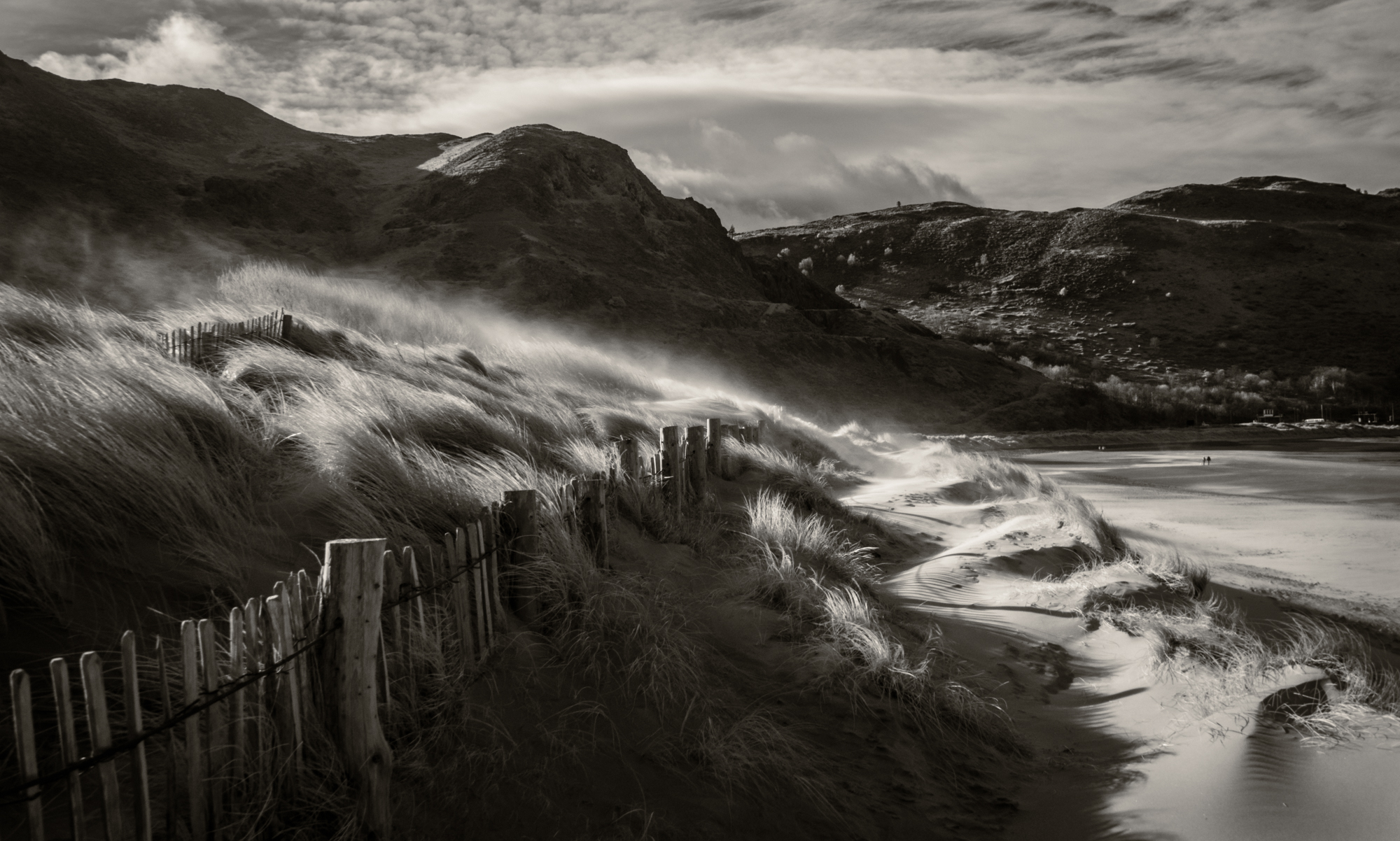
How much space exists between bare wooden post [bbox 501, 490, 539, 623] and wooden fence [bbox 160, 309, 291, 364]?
14.6 ft

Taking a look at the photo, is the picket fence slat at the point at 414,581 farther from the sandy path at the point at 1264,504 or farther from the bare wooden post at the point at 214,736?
the sandy path at the point at 1264,504

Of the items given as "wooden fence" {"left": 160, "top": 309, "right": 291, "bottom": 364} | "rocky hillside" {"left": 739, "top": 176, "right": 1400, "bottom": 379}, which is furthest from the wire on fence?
"rocky hillside" {"left": 739, "top": 176, "right": 1400, "bottom": 379}

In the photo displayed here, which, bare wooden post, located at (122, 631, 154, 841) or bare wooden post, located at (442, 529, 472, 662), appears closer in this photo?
bare wooden post, located at (122, 631, 154, 841)

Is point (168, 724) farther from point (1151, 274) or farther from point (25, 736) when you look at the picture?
point (1151, 274)

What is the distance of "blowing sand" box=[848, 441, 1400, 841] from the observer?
388 centimetres

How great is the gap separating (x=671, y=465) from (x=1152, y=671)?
3518 millimetres

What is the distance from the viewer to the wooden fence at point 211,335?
26.6 ft

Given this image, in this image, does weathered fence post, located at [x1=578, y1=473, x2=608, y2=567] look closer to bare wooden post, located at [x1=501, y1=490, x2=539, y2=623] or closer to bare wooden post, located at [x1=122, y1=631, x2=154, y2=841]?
bare wooden post, located at [x1=501, y1=490, x2=539, y2=623]

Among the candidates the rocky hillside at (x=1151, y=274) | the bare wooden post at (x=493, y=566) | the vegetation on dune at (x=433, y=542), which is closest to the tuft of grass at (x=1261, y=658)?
the vegetation on dune at (x=433, y=542)

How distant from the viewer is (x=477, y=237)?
98.3ft

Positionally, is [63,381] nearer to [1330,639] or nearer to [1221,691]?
[1221,691]

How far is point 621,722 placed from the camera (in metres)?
3.86

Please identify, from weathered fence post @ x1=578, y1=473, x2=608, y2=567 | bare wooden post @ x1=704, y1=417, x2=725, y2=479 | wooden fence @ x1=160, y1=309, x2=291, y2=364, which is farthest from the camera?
bare wooden post @ x1=704, y1=417, x2=725, y2=479

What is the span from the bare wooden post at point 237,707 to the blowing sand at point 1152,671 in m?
3.00
